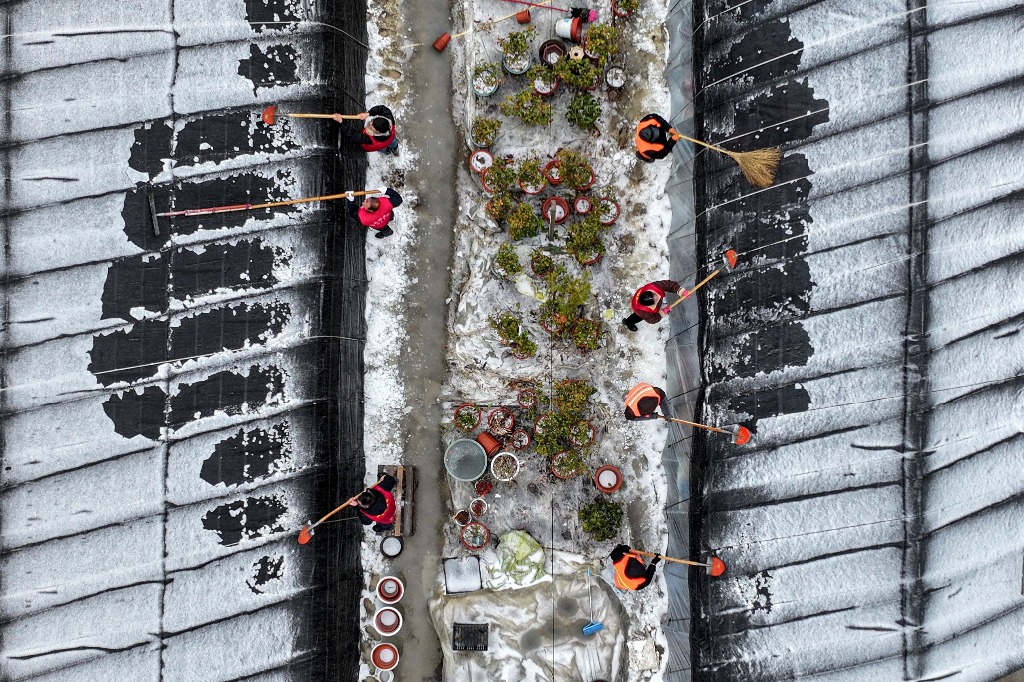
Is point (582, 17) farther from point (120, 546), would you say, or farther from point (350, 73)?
point (120, 546)

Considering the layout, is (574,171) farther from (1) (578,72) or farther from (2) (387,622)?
(2) (387,622)

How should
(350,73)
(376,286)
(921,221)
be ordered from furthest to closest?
(376,286) → (350,73) → (921,221)

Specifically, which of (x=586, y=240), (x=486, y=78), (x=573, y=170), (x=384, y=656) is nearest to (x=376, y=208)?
(x=486, y=78)

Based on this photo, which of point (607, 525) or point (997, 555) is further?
point (607, 525)

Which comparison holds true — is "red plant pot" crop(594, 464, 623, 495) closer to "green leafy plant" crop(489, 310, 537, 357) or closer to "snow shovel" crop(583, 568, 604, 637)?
"snow shovel" crop(583, 568, 604, 637)

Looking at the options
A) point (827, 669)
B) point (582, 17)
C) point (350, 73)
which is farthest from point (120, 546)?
point (582, 17)

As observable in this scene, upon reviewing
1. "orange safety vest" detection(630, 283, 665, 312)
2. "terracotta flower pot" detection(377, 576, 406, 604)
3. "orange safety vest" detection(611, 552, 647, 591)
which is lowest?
"terracotta flower pot" detection(377, 576, 406, 604)

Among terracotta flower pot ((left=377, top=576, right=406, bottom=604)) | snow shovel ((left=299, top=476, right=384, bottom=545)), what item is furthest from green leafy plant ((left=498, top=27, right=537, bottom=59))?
terracotta flower pot ((left=377, top=576, right=406, bottom=604))
